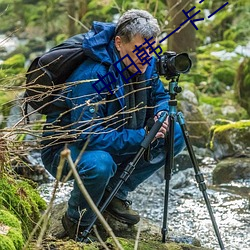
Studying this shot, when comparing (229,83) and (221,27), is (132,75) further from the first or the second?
(221,27)

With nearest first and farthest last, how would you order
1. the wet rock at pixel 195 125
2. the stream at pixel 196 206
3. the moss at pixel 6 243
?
the moss at pixel 6 243
the stream at pixel 196 206
the wet rock at pixel 195 125

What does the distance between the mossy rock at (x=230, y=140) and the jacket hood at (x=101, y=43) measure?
3577mm

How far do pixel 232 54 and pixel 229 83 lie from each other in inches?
49.7

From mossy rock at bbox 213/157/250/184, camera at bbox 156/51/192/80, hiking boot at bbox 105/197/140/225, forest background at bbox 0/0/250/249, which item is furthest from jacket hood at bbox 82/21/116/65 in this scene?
forest background at bbox 0/0/250/249

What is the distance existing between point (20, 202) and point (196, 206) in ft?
8.53

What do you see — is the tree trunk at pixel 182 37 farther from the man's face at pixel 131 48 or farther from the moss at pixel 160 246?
the moss at pixel 160 246

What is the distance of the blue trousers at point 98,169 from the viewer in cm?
311

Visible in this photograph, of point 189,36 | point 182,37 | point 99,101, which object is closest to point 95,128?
point 99,101

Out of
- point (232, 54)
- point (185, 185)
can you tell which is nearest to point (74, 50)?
point (185, 185)

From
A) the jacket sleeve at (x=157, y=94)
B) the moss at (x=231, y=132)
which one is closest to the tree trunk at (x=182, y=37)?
the moss at (x=231, y=132)

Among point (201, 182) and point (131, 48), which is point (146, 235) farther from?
point (131, 48)

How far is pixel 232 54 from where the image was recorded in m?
11.7

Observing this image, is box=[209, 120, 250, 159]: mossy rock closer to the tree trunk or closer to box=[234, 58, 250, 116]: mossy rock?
box=[234, 58, 250, 116]: mossy rock

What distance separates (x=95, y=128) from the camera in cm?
314
